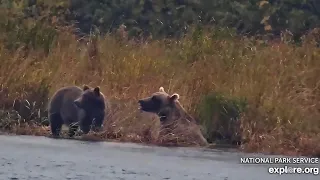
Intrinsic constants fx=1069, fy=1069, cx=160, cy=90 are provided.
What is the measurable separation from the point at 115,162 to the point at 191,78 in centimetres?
479

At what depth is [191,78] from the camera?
713 inches

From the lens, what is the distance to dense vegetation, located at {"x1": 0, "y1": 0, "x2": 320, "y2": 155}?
621 inches

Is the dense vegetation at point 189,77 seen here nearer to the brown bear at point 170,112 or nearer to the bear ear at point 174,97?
the brown bear at point 170,112

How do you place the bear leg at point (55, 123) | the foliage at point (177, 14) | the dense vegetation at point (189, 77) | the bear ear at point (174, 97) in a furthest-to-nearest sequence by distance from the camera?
the foliage at point (177, 14)
the bear ear at point (174, 97)
the bear leg at point (55, 123)
the dense vegetation at point (189, 77)

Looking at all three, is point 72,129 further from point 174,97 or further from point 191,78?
point 191,78

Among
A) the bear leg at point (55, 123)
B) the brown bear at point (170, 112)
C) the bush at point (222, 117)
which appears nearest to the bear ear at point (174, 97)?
the brown bear at point (170, 112)

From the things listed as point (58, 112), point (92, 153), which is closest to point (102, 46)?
point (58, 112)

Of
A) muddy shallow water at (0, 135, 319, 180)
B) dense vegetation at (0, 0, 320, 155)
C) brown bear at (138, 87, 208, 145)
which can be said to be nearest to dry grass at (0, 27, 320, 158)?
dense vegetation at (0, 0, 320, 155)

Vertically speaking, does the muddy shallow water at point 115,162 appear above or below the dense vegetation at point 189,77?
below

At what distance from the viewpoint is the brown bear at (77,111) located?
16.5 meters

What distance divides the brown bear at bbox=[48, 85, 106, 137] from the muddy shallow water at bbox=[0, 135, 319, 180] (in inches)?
35.0

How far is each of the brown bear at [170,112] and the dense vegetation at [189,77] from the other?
8.8 inches

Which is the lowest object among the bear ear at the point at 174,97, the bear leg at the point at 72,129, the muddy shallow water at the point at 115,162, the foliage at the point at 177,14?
the muddy shallow water at the point at 115,162

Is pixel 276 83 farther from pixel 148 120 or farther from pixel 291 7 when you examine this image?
pixel 291 7
